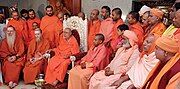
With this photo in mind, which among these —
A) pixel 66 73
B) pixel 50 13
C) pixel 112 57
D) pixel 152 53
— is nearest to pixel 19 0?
pixel 50 13

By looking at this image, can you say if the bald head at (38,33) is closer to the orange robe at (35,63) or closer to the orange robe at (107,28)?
the orange robe at (35,63)

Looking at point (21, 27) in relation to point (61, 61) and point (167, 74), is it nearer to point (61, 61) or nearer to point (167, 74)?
point (61, 61)

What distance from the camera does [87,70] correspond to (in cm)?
482

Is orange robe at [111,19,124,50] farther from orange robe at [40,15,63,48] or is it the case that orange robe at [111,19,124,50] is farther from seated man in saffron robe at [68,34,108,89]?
orange robe at [40,15,63,48]

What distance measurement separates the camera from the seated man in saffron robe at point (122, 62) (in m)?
4.19

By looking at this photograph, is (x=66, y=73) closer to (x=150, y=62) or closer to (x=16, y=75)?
(x=16, y=75)

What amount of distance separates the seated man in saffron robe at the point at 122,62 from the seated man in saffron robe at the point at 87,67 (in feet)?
0.91

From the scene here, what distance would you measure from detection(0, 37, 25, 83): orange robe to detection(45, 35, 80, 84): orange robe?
575 mm

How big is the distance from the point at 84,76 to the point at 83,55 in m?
0.70

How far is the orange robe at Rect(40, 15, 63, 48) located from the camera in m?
6.07

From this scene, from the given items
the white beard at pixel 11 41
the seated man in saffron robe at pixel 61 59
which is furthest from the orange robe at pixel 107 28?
the white beard at pixel 11 41

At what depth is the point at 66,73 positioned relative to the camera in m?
5.30

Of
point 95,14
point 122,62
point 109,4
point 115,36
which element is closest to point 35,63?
point 95,14

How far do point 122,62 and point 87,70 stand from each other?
2.35 ft
